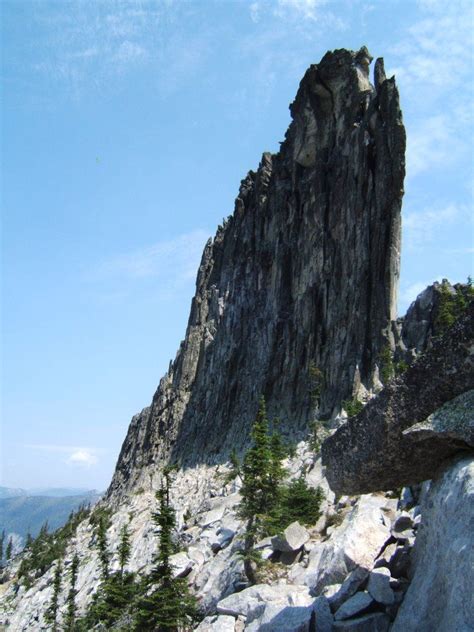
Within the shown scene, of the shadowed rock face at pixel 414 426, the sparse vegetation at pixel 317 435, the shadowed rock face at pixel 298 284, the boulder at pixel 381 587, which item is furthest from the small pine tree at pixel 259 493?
the shadowed rock face at pixel 298 284

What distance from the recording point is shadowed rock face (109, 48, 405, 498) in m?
81.6

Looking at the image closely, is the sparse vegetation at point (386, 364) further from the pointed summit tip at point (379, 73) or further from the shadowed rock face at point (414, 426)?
the shadowed rock face at point (414, 426)

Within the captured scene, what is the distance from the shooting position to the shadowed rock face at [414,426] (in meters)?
10.1

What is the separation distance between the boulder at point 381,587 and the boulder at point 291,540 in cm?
993

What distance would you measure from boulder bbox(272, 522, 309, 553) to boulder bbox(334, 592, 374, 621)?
998 cm

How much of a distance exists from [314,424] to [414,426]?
186 feet

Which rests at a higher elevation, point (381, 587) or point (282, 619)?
point (381, 587)

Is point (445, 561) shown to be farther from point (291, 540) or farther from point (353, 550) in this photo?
point (291, 540)

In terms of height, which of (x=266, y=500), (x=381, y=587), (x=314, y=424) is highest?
(x=314, y=424)

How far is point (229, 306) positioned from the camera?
390 feet

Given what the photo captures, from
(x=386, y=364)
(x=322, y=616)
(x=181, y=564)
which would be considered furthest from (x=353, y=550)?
(x=386, y=364)

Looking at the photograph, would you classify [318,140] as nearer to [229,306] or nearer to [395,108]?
[395,108]

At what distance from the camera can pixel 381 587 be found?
11.7 meters

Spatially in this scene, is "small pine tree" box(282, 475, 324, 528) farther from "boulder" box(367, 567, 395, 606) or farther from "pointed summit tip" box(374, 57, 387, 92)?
"pointed summit tip" box(374, 57, 387, 92)
